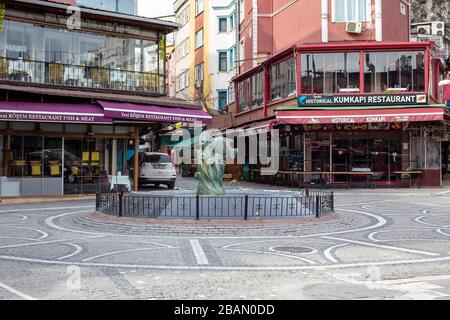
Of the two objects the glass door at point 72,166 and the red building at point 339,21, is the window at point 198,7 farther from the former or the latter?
the glass door at point 72,166

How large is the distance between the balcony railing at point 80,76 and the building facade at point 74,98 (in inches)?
1.6

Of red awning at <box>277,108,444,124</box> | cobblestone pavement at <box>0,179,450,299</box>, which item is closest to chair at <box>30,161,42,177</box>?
cobblestone pavement at <box>0,179,450,299</box>

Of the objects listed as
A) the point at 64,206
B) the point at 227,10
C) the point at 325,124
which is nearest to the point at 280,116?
the point at 325,124

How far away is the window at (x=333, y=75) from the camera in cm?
2873

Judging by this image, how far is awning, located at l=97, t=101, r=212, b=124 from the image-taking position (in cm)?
2106

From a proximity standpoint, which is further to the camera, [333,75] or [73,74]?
[333,75]

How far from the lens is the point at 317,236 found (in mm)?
12148

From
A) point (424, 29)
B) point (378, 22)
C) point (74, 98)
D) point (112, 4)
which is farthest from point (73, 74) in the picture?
point (424, 29)

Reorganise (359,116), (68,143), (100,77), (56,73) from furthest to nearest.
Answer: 1. (359,116)
2. (100,77)
3. (68,143)
4. (56,73)

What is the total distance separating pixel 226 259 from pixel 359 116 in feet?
64.3

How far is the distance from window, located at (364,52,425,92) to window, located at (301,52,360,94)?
63 cm

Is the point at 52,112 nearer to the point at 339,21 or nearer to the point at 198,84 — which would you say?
the point at 339,21

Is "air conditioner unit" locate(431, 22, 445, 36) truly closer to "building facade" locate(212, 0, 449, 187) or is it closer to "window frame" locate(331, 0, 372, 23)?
"building facade" locate(212, 0, 449, 187)

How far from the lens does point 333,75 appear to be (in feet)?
94.3
